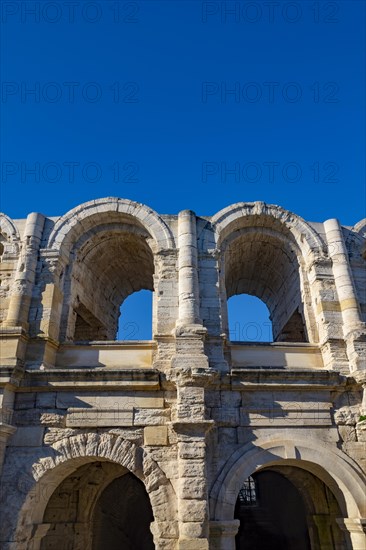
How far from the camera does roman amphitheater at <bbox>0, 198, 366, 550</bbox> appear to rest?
6871 millimetres

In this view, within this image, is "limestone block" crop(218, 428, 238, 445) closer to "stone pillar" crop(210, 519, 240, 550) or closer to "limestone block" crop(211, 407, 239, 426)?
"limestone block" crop(211, 407, 239, 426)

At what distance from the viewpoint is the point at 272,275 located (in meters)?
11.0

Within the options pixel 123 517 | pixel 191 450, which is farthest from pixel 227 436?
pixel 123 517

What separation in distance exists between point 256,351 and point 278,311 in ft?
10.4

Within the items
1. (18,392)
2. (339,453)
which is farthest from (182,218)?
(339,453)

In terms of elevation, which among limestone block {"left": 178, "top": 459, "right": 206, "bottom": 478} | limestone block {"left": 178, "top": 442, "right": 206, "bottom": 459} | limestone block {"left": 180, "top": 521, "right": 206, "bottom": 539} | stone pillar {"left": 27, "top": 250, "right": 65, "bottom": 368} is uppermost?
stone pillar {"left": 27, "top": 250, "right": 65, "bottom": 368}

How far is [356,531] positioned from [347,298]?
13.5 feet

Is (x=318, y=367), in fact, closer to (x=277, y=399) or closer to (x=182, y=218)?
(x=277, y=399)

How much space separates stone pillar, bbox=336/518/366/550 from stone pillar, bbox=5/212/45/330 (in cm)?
664

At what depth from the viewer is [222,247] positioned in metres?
9.40

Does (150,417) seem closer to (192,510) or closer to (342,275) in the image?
(192,510)

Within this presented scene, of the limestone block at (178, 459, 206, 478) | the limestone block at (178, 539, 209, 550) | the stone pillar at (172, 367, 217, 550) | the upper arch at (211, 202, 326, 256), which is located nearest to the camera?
the limestone block at (178, 539, 209, 550)

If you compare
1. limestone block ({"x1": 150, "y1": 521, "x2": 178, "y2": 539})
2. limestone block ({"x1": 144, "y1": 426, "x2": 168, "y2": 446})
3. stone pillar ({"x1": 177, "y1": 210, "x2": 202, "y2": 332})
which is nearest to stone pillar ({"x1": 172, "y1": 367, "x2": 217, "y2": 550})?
limestone block ({"x1": 150, "y1": 521, "x2": 178, "y2": 539})

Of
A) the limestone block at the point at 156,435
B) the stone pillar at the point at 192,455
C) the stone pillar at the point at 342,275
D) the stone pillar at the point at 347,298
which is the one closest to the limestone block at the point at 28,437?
the limestone block at the point at 156,435
